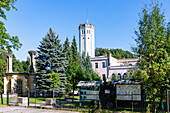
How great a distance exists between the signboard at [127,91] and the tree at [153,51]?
1.23 m

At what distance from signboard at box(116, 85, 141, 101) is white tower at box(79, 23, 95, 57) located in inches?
2195

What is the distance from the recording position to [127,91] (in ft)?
50.4

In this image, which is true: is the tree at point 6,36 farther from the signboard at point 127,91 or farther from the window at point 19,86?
the window at point 19,86

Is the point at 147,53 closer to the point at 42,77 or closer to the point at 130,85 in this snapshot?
the point at 130,85

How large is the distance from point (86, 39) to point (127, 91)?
57.1 metres

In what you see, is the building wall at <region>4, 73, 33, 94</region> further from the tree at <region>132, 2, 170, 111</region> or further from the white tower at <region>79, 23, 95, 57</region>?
Result: the white tower at <region>79, 23, 95, 57</region>

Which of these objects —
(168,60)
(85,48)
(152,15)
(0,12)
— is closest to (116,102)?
(168,60)

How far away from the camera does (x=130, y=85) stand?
15.3 metres

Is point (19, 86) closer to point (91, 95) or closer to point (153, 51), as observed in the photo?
point (91, 95)

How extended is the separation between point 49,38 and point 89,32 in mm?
42222

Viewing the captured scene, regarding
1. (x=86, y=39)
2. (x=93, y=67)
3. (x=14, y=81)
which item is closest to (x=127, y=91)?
(x=14, y=81)

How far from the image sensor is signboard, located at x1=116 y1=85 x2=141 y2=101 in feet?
48.3

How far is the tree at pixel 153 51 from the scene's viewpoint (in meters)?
12.3

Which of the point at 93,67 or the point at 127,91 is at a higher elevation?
the point at 93,67
